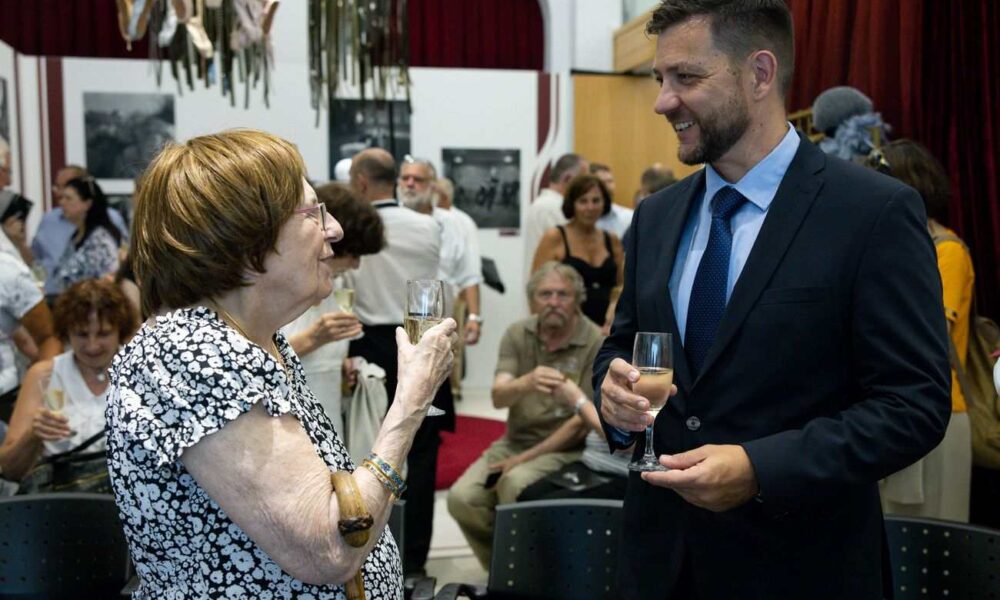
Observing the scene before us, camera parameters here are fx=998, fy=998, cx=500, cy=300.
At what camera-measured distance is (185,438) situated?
1313 millimetres

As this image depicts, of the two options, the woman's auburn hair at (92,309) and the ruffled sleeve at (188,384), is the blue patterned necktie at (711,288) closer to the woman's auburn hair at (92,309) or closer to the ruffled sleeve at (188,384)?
the ruffled sleeve at (188,384)

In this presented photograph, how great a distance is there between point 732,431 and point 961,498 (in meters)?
1.96

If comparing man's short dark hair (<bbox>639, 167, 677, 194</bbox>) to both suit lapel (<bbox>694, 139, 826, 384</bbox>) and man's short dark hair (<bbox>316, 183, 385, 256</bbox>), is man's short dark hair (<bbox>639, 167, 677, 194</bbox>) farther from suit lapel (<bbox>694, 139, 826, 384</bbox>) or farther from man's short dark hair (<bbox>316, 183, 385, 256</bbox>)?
suit lapel (<bbox>694, 139, 826, 384</bbox>)

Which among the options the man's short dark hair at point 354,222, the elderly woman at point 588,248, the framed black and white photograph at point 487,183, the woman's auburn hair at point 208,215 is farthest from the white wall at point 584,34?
the woman's auburn hair at point 208,215

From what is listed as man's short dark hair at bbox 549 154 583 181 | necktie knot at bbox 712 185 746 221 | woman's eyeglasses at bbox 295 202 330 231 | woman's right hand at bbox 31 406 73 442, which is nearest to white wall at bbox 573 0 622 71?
man's short dark hair at bbox 549 154 583 181

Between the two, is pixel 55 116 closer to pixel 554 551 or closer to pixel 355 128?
pixel 355 128

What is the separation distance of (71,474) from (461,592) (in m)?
→ 1.58

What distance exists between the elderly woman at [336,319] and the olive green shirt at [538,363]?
0.84m

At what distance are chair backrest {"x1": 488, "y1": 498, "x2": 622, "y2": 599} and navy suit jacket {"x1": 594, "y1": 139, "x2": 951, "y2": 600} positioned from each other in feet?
1.92

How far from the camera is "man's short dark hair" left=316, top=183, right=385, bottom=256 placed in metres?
3.38

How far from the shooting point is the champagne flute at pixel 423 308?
1729mm

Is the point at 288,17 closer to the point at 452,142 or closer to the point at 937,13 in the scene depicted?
→ the point at 452,142

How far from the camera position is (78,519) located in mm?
2510

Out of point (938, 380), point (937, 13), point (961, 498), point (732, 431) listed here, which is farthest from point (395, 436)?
point (937, 13)
